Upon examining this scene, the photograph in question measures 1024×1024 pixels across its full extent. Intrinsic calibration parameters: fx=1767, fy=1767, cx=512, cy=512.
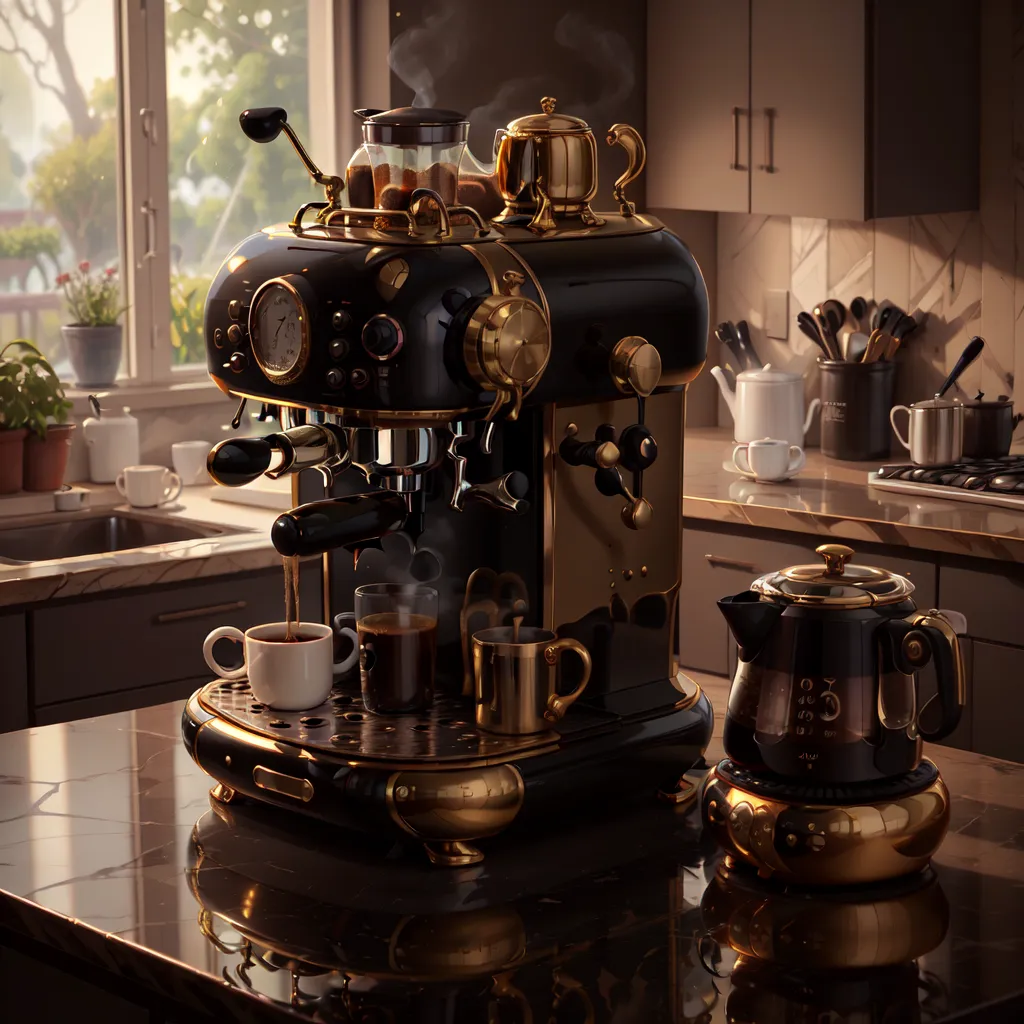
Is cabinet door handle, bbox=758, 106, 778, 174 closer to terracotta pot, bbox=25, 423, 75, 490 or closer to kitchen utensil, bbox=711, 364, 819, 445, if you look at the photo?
kitchen utensil, bbox=711, 364, 819, 445

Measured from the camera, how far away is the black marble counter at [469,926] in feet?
4.18

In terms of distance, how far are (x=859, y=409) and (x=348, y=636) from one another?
2250 millimetres

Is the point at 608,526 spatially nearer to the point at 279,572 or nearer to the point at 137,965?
the point at 137,965

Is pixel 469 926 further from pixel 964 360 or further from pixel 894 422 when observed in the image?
pixel 894 422

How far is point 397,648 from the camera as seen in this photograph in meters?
1.59

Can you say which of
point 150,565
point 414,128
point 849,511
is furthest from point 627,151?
point 849,511

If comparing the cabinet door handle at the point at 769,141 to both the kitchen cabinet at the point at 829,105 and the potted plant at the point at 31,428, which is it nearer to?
the kitchen cabinet at the point at 829,105

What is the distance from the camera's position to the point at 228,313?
1604mm

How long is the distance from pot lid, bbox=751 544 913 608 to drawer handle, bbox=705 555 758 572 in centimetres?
179

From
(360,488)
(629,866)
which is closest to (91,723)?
(360,488)

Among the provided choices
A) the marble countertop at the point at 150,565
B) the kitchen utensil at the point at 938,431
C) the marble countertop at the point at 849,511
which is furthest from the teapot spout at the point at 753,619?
the kitchen utensil at the point at 938,431

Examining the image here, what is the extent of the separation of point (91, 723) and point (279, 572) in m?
1.22

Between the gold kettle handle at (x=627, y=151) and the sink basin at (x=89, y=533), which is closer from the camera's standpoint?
the gold kettle handle at (x=627, y=151)

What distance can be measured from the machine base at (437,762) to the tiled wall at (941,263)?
228 cm
